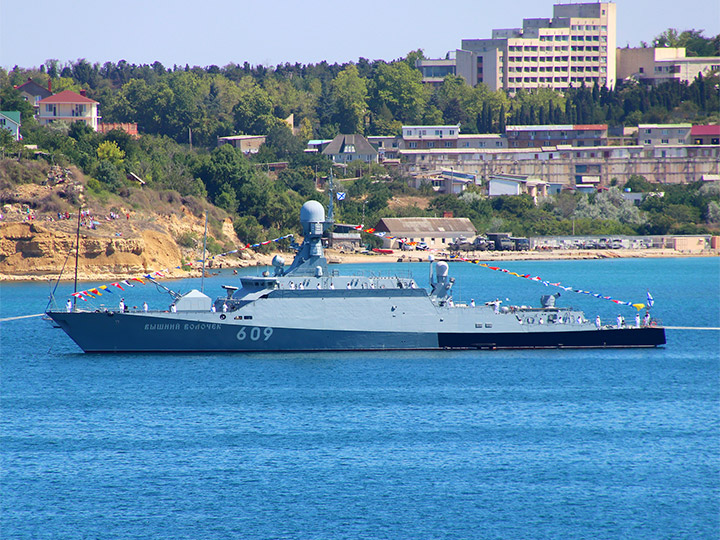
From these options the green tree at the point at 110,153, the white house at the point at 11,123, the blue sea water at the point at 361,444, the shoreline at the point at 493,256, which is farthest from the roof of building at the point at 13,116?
the blue sea water at the point at 361,444

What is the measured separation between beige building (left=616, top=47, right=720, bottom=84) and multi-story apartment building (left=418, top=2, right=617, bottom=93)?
2675mm

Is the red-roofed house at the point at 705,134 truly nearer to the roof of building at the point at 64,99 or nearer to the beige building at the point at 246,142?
the beige building at the point at 246,142

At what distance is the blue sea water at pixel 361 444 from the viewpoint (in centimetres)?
2555

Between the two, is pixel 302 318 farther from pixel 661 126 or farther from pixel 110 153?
pixel 661 126

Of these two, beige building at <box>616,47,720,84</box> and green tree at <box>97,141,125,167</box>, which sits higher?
beige building at <box>616,47,720,84</box>

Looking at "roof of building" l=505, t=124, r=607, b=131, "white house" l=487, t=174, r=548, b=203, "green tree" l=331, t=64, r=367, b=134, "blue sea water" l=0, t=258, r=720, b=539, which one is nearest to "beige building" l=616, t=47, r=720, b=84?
"roof of building" l=505, t=124, r=607, b=131

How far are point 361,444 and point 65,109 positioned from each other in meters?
105

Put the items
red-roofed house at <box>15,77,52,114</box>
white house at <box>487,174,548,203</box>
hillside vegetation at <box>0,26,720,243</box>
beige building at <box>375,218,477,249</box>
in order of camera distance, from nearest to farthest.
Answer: hillside vegetation at <box>0,26,720,243</box>
beige building at <box>375,218,477,249</box>
white house at <box>487,174,548,203</box>
red-roofed house at <box>15,77,52,114</box>

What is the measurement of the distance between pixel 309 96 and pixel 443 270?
14863cm

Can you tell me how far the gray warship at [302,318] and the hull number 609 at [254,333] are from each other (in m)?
0.04

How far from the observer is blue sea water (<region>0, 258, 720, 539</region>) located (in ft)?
83.8

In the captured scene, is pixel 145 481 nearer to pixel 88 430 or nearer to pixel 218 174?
pixel 88 430

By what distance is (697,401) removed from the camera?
38.2 m

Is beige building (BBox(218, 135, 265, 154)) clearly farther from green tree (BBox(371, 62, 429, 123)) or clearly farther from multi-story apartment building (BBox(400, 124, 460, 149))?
green tree (BBox(371, 62, 429, 123))
